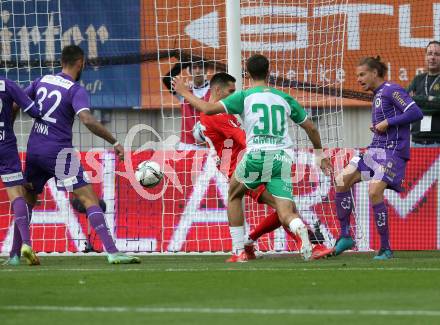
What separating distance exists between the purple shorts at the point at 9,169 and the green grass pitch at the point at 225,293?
1.02 m

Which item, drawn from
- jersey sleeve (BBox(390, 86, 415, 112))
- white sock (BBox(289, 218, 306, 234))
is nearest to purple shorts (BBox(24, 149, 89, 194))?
white sock (BBox(289, 218, 306, 234))

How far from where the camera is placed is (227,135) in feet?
39.7

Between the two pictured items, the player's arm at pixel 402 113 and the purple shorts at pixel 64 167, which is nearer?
the purple shorts at pixel 64 167

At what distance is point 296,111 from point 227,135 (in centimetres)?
123

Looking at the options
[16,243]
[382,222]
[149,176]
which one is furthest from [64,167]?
[382,222]

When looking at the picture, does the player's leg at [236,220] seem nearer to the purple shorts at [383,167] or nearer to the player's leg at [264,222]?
the player's leg at [264,222]

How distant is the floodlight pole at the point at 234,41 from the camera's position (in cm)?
1311

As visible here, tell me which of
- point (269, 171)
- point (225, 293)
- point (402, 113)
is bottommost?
point (225, 293)

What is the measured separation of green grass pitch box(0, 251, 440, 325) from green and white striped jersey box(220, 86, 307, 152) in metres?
1.22

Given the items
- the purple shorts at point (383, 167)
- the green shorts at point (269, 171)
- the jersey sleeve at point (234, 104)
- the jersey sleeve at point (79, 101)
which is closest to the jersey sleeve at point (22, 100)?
the jersey sleeve at point (79, 101)

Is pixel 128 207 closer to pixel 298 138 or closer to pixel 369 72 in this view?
pixel 298 138

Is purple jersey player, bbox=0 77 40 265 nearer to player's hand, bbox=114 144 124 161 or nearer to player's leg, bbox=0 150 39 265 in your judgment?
player's leg, bbox=0 150 39 265

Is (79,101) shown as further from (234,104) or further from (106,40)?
(106,40)

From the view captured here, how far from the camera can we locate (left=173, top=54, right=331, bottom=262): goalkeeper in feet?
35.5
